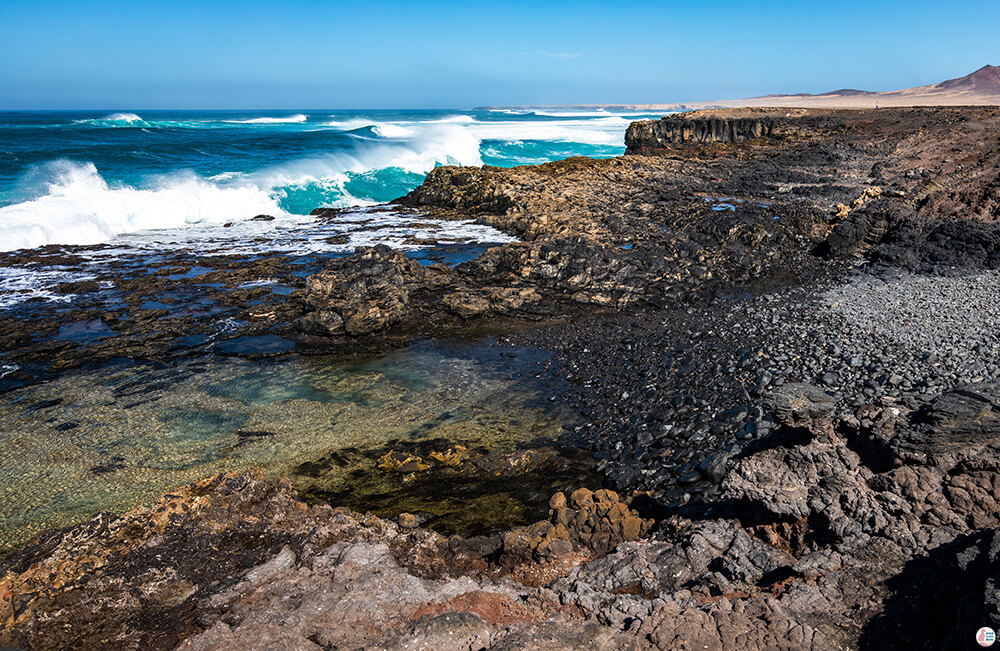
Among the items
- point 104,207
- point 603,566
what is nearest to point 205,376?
point 603,566

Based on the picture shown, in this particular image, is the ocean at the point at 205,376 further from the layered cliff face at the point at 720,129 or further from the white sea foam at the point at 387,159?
the layered cliff face at the point at 720,129

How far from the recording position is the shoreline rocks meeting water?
14.1 ft

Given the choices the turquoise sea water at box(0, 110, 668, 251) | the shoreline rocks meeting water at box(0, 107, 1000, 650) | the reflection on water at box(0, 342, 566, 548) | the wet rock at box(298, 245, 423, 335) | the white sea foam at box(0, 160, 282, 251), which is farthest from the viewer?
the turquoise sea water at box(0, 110, 668, 251)

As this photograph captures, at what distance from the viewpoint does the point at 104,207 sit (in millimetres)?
23438

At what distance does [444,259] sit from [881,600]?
15261 mm

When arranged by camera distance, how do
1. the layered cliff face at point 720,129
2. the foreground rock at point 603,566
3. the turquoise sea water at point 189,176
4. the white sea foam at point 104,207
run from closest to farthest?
the foreground rock at point 603,566
the white sea foam at point 104,207
the turquoise sea water at point 189,176
the layered cliff face at point 720,129

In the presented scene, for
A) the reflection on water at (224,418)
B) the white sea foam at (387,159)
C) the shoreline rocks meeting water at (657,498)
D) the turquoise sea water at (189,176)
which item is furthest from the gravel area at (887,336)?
the white sea foam at (387,159)

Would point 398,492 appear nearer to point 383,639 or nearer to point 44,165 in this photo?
point 383,639

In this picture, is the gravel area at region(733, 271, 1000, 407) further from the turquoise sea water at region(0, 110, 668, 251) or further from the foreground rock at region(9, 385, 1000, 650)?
the turquoise sea water at region(0, 110, 668, 251)

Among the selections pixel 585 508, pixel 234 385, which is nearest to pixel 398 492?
pixel 585 508

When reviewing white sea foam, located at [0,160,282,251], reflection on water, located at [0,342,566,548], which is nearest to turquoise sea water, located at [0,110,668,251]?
white sea foam, located at [0,160,282,251]

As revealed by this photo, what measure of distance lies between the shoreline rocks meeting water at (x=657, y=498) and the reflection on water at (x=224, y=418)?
2.48ft

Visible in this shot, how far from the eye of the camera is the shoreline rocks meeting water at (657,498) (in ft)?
14.1

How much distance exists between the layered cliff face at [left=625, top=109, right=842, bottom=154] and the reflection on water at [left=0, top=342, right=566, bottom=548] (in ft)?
99.8
